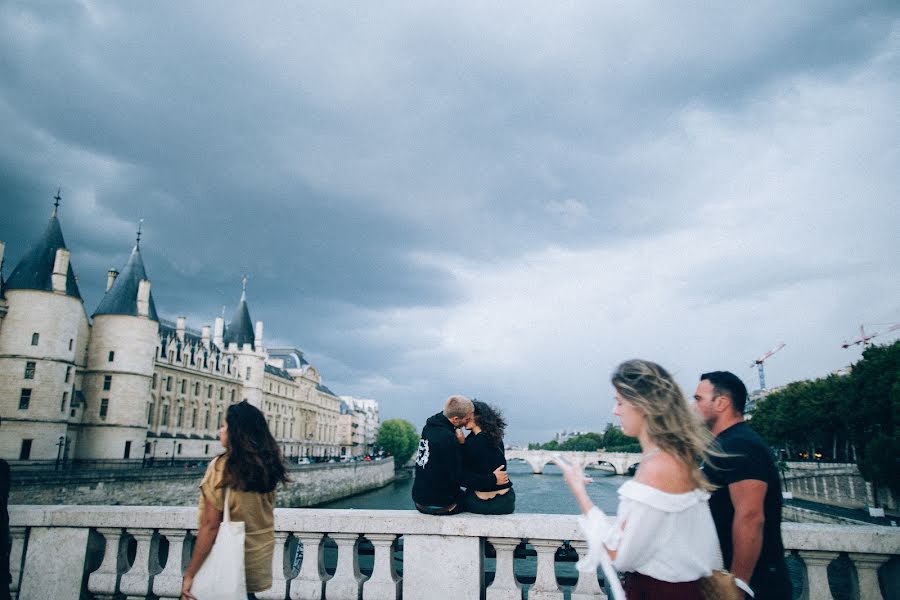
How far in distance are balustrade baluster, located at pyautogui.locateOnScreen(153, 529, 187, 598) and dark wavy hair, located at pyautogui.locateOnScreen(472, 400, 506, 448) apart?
2798mm

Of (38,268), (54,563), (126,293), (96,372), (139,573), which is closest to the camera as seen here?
(139,573)

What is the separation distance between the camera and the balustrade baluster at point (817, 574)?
4188 millimetres

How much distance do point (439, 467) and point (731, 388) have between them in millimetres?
2203

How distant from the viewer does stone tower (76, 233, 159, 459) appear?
43875 mm

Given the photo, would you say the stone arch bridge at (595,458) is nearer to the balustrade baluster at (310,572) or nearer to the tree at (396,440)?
the tree at (396,440)

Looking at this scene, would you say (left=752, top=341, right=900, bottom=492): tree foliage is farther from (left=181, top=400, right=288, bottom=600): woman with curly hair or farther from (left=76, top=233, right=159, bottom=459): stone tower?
(left=76, top=233, right=159, bottom=459): stone tower

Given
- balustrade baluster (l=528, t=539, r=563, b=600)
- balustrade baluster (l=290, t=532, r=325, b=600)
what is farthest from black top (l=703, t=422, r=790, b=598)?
balustrade baluster (l=290, t=532, r=325, b=600)

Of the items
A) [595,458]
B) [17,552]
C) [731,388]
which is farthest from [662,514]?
[595,458]

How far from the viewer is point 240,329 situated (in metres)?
77.4

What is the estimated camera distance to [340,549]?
4.72m

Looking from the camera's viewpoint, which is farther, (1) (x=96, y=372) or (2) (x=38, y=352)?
(1) (x=96, y=372)

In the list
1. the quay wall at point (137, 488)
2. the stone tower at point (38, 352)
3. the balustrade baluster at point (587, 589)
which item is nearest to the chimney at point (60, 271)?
the stone tower at point (38, 352)

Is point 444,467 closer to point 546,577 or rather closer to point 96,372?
point 546,577

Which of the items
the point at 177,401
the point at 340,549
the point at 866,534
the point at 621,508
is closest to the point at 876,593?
the point at 866,534
